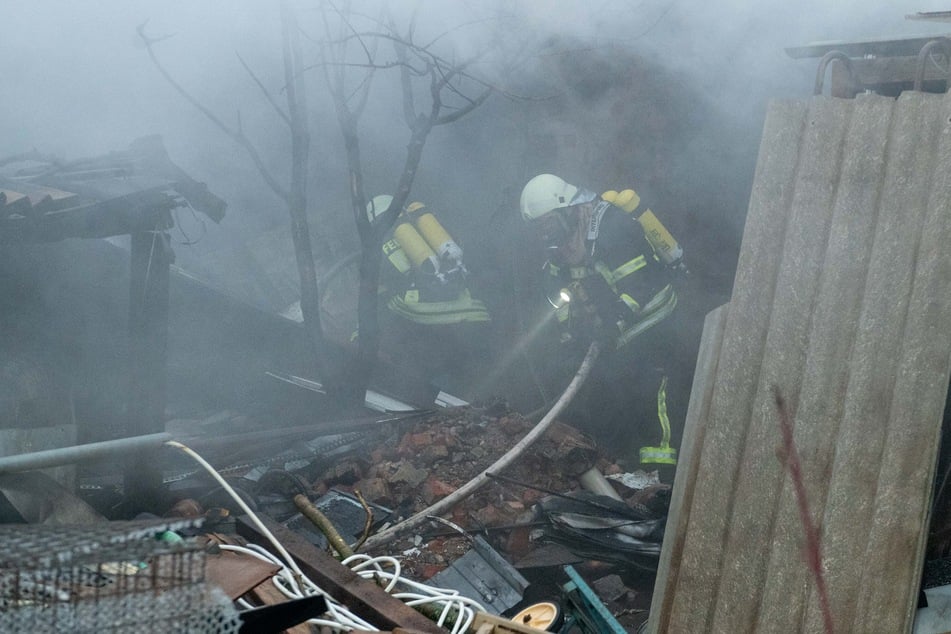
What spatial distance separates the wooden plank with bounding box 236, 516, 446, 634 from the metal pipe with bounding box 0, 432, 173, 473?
4.60 ft

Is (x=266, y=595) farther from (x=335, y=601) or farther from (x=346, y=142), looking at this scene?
(x=346, y=142)

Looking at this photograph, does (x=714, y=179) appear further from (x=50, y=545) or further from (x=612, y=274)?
(x=50, y=545)

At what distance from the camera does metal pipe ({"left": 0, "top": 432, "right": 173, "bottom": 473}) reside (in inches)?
83.0

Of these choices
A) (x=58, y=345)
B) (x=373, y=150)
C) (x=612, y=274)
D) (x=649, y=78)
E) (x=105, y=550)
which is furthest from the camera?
(x=373, y=150)

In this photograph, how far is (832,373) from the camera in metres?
2.68

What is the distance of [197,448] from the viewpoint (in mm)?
6875

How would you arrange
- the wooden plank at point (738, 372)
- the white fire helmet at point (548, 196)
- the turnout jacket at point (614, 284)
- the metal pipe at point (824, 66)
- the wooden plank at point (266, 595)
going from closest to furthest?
the wooden plank at point (738, 372), the metal pipe at point (824, 66), the wooden plank at point (266, 595), the turnout jacket at point (614, 284), the white fire helmet at point (548, 196)

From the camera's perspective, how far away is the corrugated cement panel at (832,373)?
2539 millimetres

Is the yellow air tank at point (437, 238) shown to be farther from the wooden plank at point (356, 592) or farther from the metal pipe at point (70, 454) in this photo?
the metal pipe at point (70, 454)

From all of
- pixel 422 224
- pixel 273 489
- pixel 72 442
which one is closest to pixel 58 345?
pixel 72 442

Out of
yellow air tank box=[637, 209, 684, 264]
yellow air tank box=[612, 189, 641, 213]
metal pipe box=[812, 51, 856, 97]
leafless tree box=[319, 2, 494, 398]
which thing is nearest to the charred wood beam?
leafless tree box=[319, 2, 494, 398]

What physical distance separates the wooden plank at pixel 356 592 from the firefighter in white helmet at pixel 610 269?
4.40 meters

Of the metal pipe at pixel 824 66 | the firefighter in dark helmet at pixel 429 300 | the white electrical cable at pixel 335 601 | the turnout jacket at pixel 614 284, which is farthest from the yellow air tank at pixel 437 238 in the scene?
the metal pipe at pixel 824 66

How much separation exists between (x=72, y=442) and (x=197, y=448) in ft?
4.80
